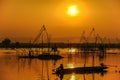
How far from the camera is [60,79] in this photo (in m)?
47.2

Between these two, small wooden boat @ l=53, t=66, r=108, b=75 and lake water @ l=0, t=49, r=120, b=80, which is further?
small wooden boat @ l=53, t=66, r=108, b=75

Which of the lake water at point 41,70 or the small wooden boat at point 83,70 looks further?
the small wooden boat at point 83,70

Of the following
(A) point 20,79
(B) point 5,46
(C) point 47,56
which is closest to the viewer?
(A) point 20,79

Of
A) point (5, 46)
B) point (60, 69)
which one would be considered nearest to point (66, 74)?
point (60, 69)

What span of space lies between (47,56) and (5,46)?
93012 mm

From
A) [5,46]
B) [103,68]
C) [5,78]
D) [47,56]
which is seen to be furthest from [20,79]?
[5,46]

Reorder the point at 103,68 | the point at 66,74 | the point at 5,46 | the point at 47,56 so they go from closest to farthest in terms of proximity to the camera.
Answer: the point at 66,74
the point at 103,68
the point at 47,56
the point at 5,46

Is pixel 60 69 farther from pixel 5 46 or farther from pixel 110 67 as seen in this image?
Answer: pixel 5 46

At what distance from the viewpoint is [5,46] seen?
580 ft

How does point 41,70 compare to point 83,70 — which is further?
point 41,70

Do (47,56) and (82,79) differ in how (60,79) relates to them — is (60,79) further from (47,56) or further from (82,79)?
(47,56)

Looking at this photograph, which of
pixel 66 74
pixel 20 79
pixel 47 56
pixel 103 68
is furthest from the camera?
pixel 47 56

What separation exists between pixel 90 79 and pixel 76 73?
678cm

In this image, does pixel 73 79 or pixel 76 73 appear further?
pixel 76 73
